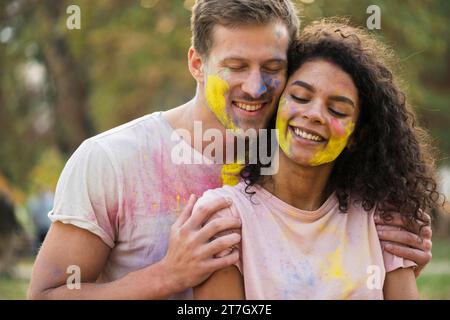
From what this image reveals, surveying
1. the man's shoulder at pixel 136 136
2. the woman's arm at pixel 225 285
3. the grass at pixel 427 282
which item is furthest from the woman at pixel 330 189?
the grass at pixel 427 282

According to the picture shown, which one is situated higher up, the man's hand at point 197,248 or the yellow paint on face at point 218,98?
the yellow paint on face at point 218,98

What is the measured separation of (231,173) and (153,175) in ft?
1.24

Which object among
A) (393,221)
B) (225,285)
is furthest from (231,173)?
(393,221)

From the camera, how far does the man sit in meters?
3.42

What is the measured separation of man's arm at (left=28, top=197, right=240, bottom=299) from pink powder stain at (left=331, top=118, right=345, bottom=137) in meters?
0.59

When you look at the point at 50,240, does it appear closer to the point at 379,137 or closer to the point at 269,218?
the point at 269,218

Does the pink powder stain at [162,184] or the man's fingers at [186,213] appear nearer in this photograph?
the man's fingers at [186,213]

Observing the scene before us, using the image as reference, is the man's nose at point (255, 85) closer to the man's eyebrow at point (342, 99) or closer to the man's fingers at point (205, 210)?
the man's eyebrow at point (342, 99)

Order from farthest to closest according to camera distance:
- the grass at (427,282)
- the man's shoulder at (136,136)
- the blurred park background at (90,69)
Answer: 1. the blurred park background at (90,69)
2. the grass at (427,282)
3. the man's shoulder at (136,136)

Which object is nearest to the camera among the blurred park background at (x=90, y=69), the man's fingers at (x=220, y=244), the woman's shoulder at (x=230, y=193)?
the man's fingers at (x=220, y=244)

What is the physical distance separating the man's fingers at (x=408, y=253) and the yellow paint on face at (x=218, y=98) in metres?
0.94

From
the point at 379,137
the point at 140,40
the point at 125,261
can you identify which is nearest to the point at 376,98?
the point at 379,137

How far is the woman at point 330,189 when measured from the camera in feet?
10.5

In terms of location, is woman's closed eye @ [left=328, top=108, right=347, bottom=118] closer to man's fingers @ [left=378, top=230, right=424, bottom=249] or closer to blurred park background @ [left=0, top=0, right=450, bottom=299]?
man's fingers @ [left=378, top=230, right=424, bottom=249]
